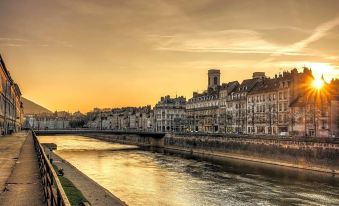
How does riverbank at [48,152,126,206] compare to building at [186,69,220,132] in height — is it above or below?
below

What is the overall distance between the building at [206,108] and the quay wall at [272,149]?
26.4 meters

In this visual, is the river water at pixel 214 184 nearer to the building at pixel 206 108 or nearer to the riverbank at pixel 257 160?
the riverbank at pixel 257 160

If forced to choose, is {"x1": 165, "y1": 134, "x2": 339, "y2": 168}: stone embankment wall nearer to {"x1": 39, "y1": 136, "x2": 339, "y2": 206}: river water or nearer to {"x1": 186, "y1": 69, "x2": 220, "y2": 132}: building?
{"x1": 39, "y1": 136, "x2": 339, "y2": 206}: river water

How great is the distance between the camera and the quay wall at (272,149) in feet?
203

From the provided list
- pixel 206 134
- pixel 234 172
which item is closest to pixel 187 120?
pixel 206 134

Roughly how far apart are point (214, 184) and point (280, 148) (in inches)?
1083

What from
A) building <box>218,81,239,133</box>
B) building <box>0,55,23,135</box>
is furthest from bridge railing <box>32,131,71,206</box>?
building <box>218,81,239,133</box>

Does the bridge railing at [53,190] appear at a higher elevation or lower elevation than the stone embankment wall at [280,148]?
higher

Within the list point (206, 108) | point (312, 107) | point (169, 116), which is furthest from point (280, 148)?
point (169, 116)

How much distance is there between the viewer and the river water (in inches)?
1563

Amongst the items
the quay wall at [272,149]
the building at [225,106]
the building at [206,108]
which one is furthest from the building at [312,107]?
the building at [206,108]

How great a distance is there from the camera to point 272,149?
75.2m

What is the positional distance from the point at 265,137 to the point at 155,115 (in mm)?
115962

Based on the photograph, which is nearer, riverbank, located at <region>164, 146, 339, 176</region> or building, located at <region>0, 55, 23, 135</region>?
riverbank, located at <region>164, 146, 339, 176</region>
